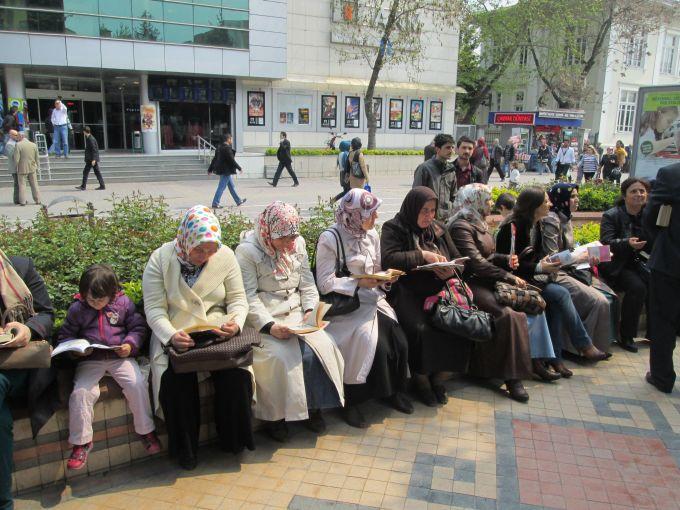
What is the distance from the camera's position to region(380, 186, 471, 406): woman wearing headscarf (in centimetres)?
443

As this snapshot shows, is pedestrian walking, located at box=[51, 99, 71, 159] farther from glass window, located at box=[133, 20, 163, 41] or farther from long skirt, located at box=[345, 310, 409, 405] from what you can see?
long skirt, located at box=[345, 310, 409, 405]

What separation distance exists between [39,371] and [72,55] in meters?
21.3

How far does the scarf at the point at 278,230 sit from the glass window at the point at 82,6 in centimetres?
2103

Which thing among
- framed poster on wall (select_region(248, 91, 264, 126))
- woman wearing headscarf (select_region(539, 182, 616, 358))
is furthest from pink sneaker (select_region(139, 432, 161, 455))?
framed poster on wall (select_region(248, 91, 264, 126))

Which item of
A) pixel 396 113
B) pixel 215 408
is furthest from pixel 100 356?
pixel 396 113

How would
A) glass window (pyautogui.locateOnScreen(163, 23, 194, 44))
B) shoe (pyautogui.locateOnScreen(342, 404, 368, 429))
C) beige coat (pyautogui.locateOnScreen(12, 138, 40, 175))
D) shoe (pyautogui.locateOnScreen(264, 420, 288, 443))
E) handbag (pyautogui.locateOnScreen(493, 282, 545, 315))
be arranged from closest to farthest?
1. shoe (pyautogui.locateOnScreen(264, 420, 288, 443))
2. shoe (pyautogui.locateOnScreen(342, 404, 368, 429))
3. handbag (pyautogui.locateOnScreen(493, 282, 545, 315))
4. beige coat (pyautogui.locateOnScreen(12, 138, 40, 175))
5. glass window (pyautogui.locateOnScreen(163, 23, 194, 44))

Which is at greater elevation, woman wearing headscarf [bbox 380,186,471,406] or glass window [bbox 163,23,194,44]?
glass window [bbox 163,23,194,44]

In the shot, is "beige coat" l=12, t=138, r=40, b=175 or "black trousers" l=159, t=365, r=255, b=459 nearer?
"black trousers" l=159, t=365, r=255, b=459

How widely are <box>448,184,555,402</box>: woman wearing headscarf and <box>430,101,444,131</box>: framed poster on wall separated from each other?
1150 inches

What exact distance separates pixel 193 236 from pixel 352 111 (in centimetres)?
2749

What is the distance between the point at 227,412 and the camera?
3623 millimetres

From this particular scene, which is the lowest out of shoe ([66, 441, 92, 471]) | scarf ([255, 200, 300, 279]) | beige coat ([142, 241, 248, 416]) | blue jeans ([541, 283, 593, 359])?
shoe ([66, 441, 92, 471])

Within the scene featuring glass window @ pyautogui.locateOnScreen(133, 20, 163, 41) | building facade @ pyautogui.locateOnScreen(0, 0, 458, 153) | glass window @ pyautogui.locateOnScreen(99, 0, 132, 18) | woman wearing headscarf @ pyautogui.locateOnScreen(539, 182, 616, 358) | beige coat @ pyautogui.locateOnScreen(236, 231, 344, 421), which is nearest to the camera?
beige coat @ pyautogui.locateOnScreen(236, 231, 344, 421)

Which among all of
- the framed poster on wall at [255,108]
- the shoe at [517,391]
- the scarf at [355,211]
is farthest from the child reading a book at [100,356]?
the framed poster on wall at [255,108]
